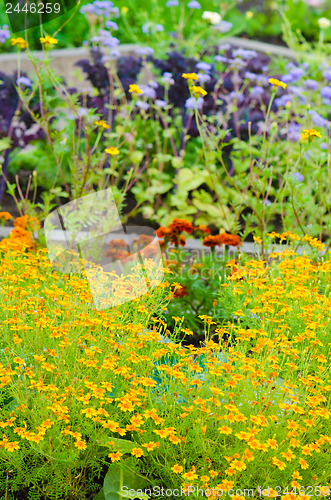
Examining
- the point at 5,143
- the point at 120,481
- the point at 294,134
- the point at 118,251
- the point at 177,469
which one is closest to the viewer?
the point at 177,469

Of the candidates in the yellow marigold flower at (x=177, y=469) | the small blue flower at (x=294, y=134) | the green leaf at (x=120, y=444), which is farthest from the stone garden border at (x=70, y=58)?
the yellow marigold flower at (x=177, y=469)

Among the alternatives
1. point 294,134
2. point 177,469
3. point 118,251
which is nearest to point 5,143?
point 118,251

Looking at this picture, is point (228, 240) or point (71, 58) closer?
point (228, 240)

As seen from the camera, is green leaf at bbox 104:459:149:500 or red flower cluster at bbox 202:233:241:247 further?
red flower cluster at bbox 202:233:241:247

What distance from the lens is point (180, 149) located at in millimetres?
4750

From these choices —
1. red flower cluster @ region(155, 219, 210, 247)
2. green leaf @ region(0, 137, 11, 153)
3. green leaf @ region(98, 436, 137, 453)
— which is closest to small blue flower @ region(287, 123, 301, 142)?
red flower cluster @ region(155, 219, 210, 247)

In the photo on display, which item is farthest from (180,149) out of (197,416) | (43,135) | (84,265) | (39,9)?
(197,416)

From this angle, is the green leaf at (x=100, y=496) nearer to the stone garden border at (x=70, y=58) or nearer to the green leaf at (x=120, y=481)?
the green leaf at (x=120, y=481)

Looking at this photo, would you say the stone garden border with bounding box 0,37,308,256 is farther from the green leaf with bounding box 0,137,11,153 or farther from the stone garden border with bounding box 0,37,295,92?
the green leaf with bounding box 0,137,11,153

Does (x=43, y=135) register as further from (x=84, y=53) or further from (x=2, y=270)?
(x=2, y=270)

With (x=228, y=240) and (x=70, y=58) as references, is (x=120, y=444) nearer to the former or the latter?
(x=228, y=240)

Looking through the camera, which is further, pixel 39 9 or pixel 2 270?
pixel 39 9

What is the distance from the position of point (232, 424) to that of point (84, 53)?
557cm

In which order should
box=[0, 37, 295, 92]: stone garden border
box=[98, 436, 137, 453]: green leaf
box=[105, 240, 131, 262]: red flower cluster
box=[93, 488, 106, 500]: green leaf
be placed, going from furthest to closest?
1. box=[0, 37, 295, 92]: stone garden border
2. box=[105, 240, 131, 262]: red flower cluster
3. box=[93, 488, 106, 500]: green leaf
4. box=[98, 436, 137, 453]: green leaf
